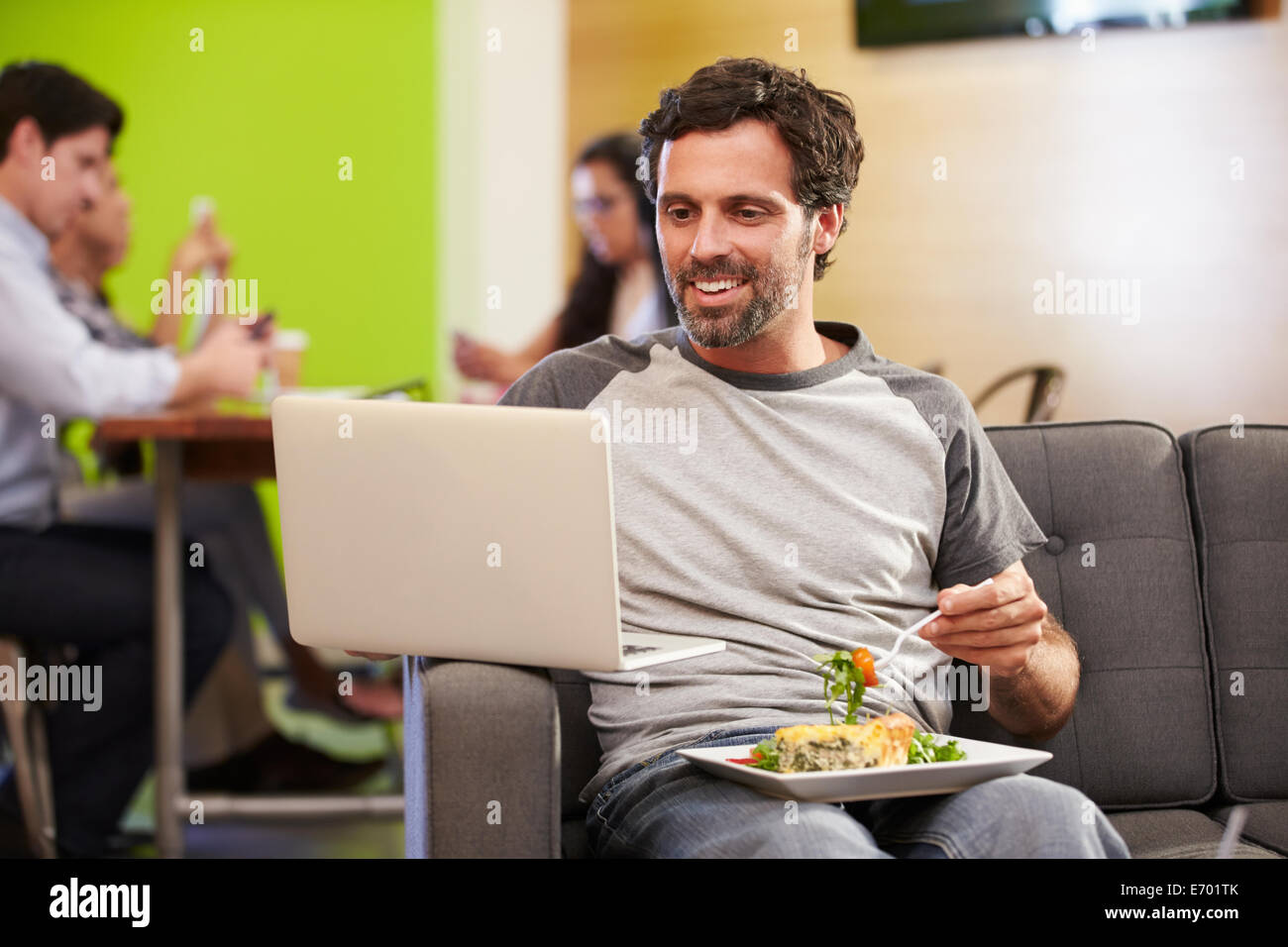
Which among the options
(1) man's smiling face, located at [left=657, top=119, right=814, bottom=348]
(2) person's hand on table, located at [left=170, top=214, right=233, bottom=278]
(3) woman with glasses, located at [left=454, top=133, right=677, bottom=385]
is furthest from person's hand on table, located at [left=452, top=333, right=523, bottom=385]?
(1) man's smiling face, located at [left=657, top=119, right=814, bottom=348]

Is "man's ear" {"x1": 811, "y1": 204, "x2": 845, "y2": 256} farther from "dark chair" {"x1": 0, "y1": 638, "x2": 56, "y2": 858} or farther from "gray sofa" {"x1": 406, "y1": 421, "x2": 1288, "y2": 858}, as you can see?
"dark chair" {"x1": 0, "y1": 638, "x2": 56, "y2": 858}

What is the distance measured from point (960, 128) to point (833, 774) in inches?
127

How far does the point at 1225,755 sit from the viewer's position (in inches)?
63.2

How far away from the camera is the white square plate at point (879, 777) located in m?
1.08

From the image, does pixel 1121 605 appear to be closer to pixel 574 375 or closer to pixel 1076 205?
pixel 574 375

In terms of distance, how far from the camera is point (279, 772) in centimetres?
294

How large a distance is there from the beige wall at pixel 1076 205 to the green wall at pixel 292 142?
1.18m

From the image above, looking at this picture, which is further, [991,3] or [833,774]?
[991,3]

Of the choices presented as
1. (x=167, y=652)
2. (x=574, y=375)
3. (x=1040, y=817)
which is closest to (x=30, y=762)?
(x=167, y=652)

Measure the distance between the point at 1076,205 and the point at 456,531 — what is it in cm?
320

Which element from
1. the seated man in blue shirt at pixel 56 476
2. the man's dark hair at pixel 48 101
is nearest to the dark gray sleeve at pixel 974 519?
the seated man in blue shirt at pixel 56 476

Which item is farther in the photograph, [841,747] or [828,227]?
[828,227]
